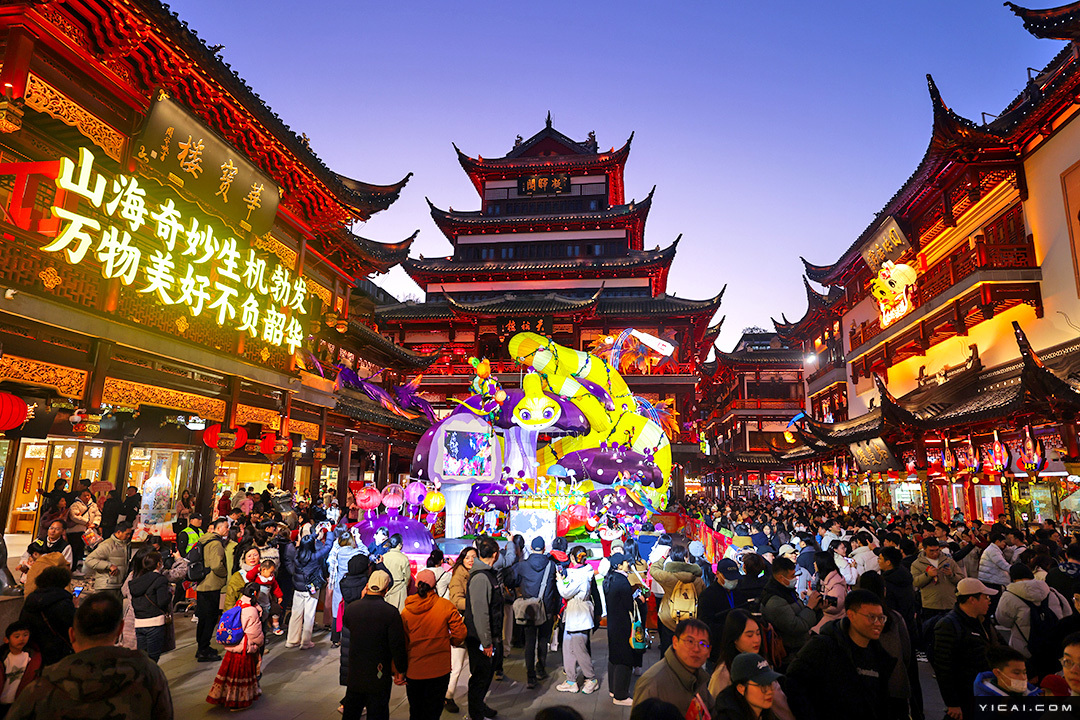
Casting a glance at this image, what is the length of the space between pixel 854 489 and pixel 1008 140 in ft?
51.9

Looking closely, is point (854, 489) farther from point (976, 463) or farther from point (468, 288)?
point (468, 288)

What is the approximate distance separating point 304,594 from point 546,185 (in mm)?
32251

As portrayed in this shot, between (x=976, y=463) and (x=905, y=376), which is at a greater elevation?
(x=905, y=376)

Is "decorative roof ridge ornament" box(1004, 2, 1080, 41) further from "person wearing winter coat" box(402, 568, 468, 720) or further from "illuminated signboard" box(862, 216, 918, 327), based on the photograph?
"person wearing winter coat" box(402, 568, 468, 720)

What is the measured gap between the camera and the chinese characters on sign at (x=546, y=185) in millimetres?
36031

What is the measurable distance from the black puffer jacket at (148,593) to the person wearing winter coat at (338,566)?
2071 millimetres

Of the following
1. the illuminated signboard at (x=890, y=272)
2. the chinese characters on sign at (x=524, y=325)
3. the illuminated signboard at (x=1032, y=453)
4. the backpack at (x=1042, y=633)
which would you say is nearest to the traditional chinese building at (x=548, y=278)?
the chinese characters on sign at (x=524, y=325)

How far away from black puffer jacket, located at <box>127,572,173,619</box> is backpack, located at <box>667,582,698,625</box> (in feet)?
16.3

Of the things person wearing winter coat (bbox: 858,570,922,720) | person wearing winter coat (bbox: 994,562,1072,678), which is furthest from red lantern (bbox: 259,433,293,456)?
person wearing winter coat (bbox: 994,562,1072,678)

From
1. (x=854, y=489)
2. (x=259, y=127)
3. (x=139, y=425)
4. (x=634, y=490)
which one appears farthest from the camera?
(x=854, y=489)

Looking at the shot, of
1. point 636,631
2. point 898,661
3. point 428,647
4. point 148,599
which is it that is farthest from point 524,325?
point 898,661

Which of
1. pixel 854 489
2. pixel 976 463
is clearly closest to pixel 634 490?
pixel 976 463

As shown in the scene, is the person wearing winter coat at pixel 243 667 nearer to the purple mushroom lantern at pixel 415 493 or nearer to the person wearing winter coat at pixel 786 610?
the person wearing winter coat at pixel 786 610

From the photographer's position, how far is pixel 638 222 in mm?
34250
